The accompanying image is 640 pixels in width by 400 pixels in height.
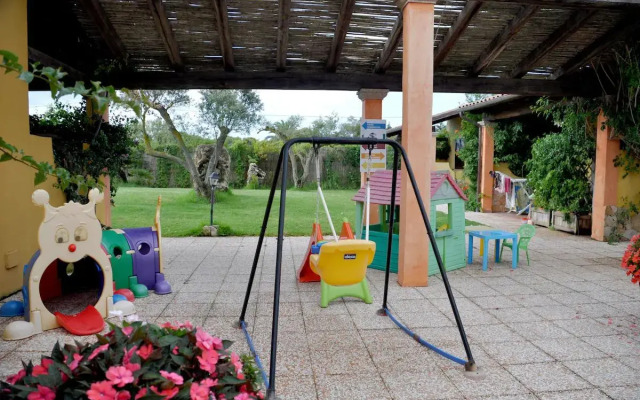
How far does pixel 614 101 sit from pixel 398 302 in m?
6.22

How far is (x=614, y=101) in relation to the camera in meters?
7.96

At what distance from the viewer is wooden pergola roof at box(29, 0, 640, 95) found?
6391 mm

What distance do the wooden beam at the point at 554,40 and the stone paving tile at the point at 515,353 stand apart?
521cm

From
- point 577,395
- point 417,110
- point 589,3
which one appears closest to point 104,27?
point 417,110

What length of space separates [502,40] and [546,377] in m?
5.65

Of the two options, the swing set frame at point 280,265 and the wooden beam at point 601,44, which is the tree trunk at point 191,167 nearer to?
the wooden beam at point 601,44

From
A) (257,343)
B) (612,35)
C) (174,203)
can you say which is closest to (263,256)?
(257,343)

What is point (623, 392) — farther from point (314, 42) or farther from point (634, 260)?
point (314, 42)

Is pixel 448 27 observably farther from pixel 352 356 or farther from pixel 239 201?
pixel 239 201

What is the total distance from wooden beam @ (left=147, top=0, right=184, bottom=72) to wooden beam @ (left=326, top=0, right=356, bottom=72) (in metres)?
2.51

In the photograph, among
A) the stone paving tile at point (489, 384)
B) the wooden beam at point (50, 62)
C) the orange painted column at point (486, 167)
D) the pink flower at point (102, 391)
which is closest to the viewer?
the pink flower at point (102, 391)

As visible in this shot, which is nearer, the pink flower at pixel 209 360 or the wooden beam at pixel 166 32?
the pink flower at pixel 209 360

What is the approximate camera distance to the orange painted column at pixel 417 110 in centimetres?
518

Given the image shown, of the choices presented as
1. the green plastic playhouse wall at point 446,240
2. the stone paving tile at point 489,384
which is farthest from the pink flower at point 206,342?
the green plastic playhouse wall at point 446,240
